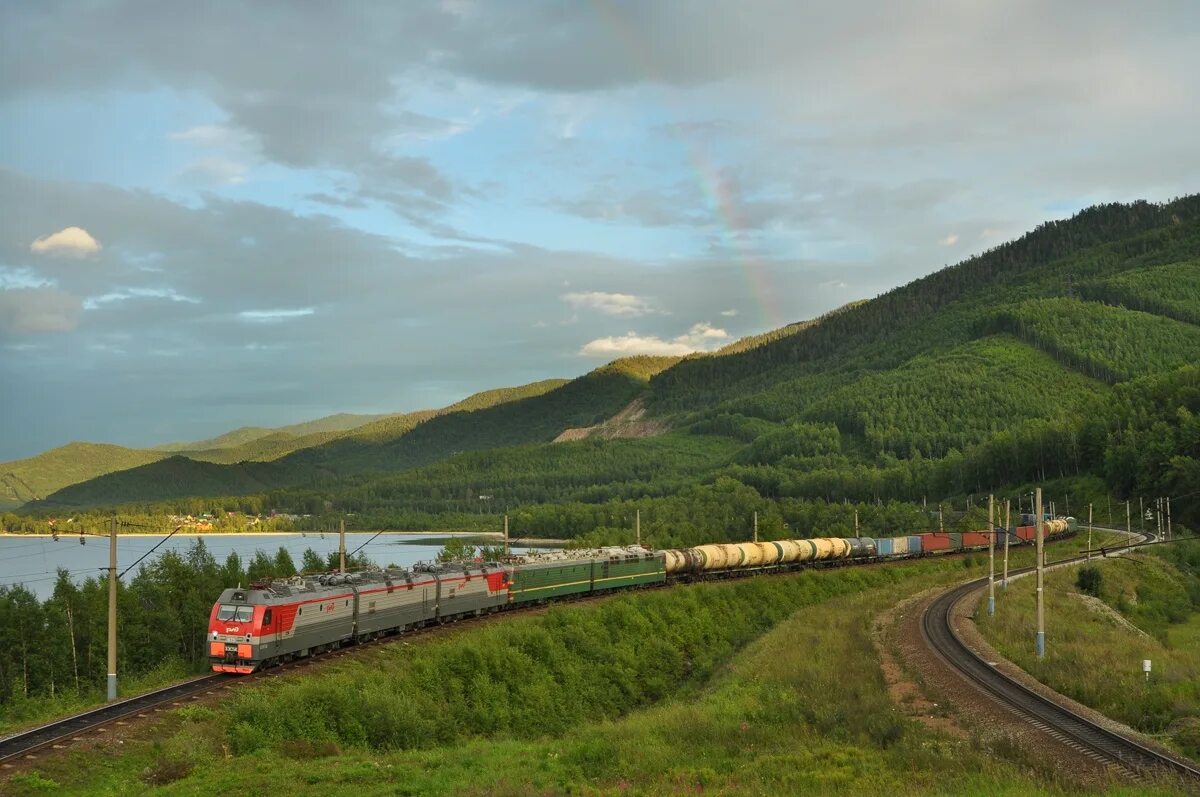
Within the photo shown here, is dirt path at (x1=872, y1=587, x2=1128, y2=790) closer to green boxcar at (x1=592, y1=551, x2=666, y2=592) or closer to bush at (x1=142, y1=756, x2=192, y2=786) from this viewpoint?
green boxcar at (x1=592, y1=551, x2=666, y2=592)

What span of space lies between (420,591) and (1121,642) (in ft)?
135

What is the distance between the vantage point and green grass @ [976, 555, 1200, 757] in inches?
1538

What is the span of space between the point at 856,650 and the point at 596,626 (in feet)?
56.0

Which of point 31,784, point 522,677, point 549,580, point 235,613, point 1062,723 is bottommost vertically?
point 522,677

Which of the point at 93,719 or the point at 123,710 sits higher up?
the point at 93,719

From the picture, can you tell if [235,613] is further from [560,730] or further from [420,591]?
[560,730]

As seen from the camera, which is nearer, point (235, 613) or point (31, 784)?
point (31, 784)

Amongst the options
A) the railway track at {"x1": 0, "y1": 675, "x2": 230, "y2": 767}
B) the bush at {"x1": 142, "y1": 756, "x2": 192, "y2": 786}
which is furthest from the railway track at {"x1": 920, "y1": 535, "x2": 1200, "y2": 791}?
the railway track at {"x1": 0, "y1": 675, "x2": 230, "y2": 767}

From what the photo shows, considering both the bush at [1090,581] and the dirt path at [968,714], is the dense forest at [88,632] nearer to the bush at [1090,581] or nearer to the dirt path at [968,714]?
the dirt path at [968,714]

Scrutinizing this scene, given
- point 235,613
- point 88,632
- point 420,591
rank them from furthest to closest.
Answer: point 88,632 < point 420,591 < point 235,613

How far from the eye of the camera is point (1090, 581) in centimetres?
9106

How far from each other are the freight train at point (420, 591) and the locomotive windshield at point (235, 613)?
0.04 meters

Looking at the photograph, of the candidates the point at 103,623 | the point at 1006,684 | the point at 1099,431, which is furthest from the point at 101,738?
the point at 1099,431

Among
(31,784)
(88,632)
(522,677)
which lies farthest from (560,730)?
(88,632)
